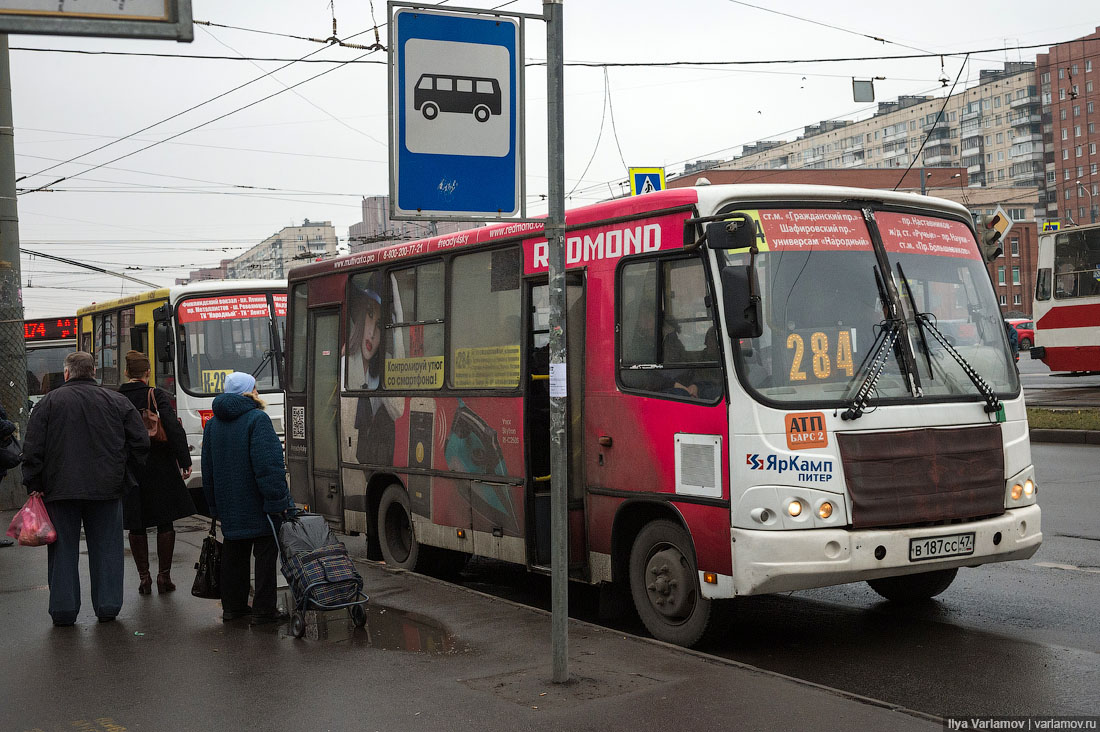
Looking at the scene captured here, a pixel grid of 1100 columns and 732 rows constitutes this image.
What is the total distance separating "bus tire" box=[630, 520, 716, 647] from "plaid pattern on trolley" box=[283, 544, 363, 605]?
183 centimetres

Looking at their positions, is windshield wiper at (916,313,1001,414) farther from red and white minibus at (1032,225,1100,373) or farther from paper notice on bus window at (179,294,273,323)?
red and white minibus at (1032,225,1100,373)

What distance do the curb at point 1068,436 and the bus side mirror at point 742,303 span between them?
1283 cm

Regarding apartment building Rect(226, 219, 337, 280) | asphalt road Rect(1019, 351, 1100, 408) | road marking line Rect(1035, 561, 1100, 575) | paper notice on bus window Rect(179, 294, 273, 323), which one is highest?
apartment building Rect(226, 219, 337, 280)

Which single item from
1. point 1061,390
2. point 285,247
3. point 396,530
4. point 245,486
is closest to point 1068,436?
point 1061,390

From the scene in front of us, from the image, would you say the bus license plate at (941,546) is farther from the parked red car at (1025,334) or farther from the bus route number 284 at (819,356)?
the parked red car at (1025,334)

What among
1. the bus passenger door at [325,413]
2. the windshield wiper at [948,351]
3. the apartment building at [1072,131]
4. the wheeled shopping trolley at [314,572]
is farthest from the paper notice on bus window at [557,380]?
the apartment building at [1072,131]

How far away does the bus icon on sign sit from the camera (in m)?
5.80

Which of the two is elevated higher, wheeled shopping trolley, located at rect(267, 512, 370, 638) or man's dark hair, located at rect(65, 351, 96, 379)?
man's dark hair, located at rect(65, 351, 96, 379)

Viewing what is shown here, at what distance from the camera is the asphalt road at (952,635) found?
5918 millimetres

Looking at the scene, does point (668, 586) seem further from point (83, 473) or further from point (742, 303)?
point (83, 473)

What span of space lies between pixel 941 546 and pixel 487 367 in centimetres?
354

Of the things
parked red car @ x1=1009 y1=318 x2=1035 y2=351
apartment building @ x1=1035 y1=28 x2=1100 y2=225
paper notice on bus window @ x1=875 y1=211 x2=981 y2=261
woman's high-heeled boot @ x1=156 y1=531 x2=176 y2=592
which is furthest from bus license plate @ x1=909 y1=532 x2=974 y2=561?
apartment building @ x1=1035 y1=28 x2=1100 y2=225

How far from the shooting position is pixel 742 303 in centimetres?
641

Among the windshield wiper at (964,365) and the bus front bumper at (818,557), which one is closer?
the bus front bumper at (818,557)
